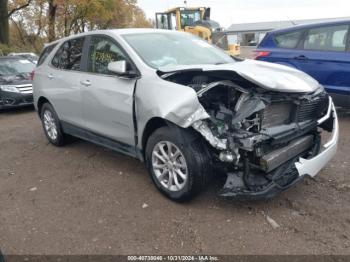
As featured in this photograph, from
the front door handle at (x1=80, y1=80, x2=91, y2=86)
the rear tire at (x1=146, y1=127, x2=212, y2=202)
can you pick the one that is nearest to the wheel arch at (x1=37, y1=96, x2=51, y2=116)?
the front door handle at (x1=80, y1=80, x2=91, y2=86)

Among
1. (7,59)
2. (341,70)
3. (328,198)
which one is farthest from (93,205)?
(7,59)

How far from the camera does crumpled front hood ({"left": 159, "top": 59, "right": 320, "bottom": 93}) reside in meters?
3.49

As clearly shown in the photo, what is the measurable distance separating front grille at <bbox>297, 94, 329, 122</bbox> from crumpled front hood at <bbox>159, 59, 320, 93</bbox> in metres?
0.13

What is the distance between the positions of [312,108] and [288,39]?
11.8 ft

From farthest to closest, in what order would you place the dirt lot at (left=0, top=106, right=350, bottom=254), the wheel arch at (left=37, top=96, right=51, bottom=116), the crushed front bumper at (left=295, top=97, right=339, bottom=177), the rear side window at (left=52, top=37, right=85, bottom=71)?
the wheel arch at (left=37, top=96, right=51, bottom=116), the rear side window at (left=52, top=37, right=85, bottom=71), the crushed front bumper at (left=295, top=97, right=339, bottom=177), the dirt lot at (left=0, top=106, right=350, bottom=254)

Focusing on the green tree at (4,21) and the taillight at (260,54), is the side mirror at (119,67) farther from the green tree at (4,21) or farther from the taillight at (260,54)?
the green tree at (4,21)

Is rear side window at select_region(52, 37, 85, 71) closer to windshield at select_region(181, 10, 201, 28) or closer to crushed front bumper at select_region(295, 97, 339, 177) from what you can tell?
crushed front bumper at select_region(295, 97, 339, 177)

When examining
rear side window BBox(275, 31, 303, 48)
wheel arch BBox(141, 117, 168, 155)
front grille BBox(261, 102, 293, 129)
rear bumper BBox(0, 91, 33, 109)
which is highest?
rear side window BBox(275, 31, 303, 48)

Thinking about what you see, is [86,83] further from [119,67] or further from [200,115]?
[200,115]

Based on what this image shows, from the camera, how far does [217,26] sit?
19453mm

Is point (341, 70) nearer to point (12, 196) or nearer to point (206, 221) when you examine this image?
point (206, 221)

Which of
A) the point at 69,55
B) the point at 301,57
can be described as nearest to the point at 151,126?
the point at 69,55

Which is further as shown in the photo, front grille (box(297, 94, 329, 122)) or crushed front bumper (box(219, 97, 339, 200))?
front grille (box(297, 94, 329, 122))

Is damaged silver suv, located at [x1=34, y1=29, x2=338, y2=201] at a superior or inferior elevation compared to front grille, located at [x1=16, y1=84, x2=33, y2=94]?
superior
